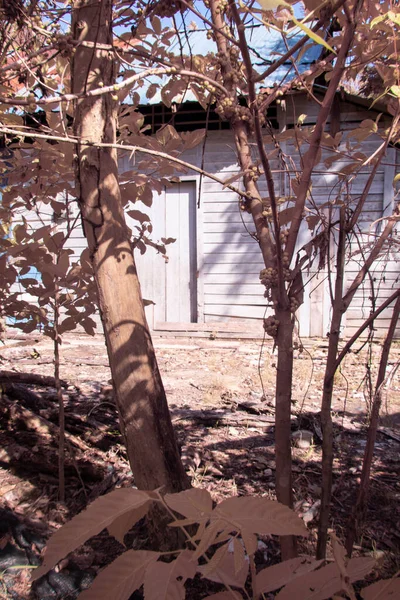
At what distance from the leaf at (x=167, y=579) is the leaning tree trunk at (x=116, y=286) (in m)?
0.96

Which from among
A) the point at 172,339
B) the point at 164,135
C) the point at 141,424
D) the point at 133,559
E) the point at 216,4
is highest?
the point at 216,4

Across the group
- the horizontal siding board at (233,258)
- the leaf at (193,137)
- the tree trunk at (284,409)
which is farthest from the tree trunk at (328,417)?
the horizontal siding board at (233,258)

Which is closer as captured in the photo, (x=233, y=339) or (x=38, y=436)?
(x=38, y=436)

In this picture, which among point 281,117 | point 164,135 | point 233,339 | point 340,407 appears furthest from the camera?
point 233,339

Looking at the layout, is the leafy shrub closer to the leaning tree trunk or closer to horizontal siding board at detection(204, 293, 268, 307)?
the leaning tree trunk

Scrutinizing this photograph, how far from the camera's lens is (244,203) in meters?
1.54

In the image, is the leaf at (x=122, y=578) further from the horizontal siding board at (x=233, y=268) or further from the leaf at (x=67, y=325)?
the horizontal siding board at (x=233, y=268)

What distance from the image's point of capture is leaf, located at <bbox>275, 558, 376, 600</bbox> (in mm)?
641

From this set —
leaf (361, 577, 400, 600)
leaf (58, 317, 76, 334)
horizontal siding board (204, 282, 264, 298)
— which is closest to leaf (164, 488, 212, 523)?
leaf (361, 577, 400, 600)

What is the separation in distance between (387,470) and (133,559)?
2.24 metres

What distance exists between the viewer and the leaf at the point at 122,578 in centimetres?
59

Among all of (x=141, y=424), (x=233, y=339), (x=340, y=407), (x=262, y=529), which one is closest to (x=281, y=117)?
(x=233, y=339)

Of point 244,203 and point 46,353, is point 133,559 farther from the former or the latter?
point 46,353

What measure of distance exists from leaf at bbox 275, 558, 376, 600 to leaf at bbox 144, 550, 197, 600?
0.14 m
